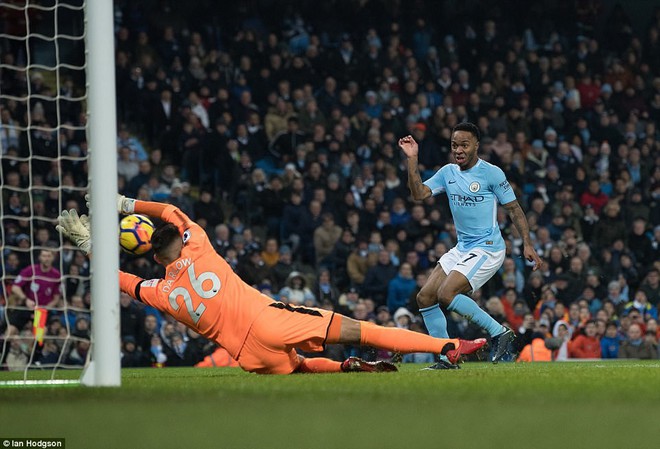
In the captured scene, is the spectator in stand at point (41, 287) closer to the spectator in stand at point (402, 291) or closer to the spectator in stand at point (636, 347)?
the spectator in stand at point (402, 291)

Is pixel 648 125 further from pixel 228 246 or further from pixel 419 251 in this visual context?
pixel 228 246

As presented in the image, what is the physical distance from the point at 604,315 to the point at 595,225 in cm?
328

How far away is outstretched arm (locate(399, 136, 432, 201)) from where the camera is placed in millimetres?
10773

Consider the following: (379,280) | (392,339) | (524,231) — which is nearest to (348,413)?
(392,339)

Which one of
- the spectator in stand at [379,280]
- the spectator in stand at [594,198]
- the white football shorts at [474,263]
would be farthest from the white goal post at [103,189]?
the spectator in stand at [594,198]

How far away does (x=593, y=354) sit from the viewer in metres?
17.2

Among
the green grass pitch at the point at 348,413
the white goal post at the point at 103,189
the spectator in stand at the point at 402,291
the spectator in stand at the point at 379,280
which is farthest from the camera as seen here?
the spectator in stand at the point at 379,280

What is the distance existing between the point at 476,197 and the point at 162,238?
354 cm

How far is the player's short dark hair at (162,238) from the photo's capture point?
920 cm

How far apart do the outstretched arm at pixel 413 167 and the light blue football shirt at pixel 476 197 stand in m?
0.25

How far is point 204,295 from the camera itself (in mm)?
9203

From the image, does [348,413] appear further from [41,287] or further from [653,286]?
[653,286]

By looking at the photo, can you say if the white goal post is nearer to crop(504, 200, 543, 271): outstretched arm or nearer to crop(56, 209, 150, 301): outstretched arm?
crop(56, 209, 150, 301): outstretched arm

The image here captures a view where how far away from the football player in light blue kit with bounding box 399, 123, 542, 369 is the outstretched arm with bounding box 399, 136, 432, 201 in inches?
0.5
